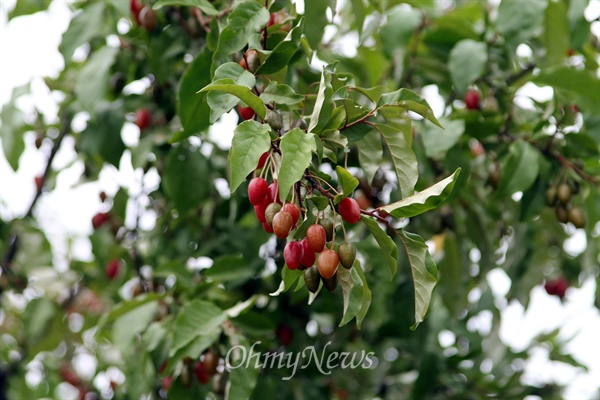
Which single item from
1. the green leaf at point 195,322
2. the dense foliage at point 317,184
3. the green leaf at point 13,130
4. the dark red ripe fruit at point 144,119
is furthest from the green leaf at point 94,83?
→ the green leaf at point 195,322

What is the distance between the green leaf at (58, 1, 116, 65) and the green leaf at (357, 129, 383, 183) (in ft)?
2.83

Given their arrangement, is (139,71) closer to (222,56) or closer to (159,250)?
(159,250)

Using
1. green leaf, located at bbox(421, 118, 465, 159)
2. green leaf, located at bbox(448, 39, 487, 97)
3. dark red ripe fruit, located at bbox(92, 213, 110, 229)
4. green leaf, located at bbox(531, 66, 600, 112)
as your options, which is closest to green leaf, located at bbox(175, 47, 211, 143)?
green leaf, located at bbox(421, 118, 465, 159)

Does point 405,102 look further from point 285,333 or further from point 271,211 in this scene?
point 285,333

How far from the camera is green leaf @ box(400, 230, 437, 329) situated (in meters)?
1.13

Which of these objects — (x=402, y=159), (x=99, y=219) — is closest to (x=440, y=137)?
(x=402, y=159)

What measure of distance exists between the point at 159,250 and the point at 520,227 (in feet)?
3.13

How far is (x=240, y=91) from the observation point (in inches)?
42.1

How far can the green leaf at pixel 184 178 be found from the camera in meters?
1.85

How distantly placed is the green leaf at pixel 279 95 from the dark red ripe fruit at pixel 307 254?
216 millimetres

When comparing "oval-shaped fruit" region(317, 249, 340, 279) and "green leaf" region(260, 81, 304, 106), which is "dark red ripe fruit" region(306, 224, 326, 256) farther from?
"green leaf" region(260, 81, 304, 106)

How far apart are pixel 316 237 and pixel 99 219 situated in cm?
142

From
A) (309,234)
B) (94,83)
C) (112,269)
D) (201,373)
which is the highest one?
(309,234)

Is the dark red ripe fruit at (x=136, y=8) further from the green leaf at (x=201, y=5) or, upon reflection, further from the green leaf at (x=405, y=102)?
the green leaf at (x=405, y=102)
